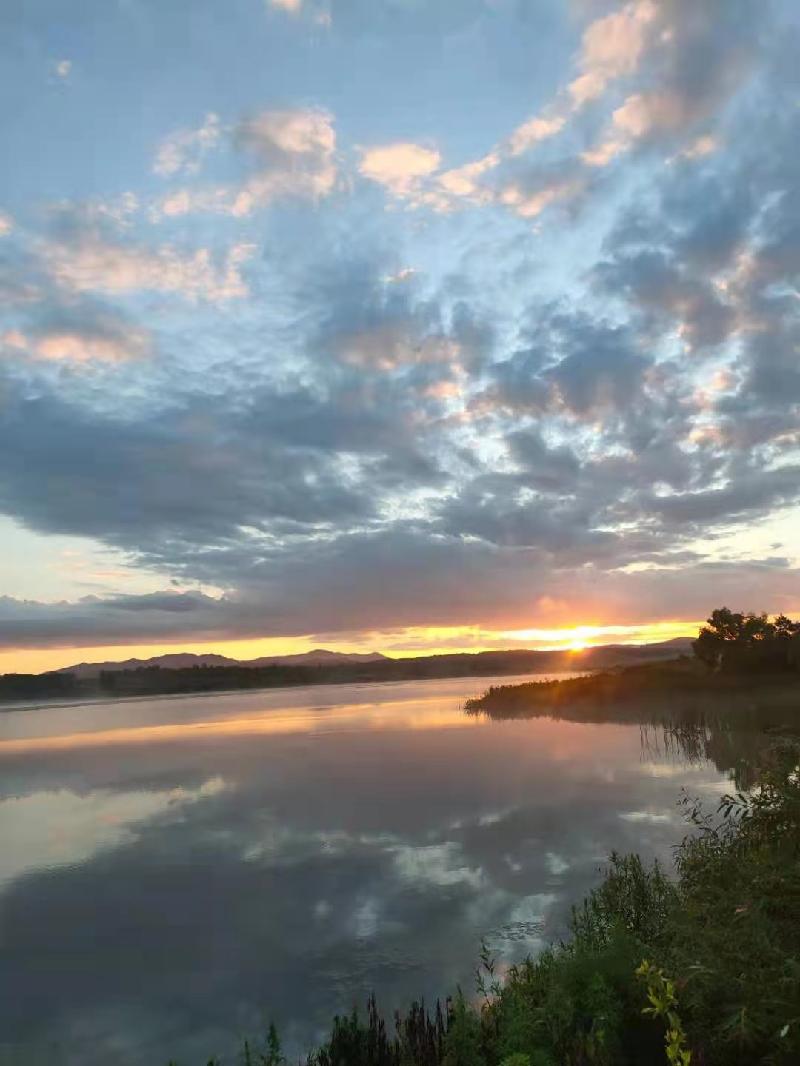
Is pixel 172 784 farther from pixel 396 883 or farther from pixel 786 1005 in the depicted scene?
pixel 786 1005

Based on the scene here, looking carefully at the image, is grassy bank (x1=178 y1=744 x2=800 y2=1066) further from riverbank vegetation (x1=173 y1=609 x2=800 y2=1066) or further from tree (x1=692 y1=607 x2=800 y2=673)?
tree (x1=692 y1=607 x2=800 y2=673)

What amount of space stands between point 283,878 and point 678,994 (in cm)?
1558

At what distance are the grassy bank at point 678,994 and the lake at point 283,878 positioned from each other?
234 cm

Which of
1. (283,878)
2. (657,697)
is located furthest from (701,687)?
(283,878)

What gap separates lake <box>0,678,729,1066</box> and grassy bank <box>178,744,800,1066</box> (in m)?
2.34

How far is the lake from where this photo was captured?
45.4 ft

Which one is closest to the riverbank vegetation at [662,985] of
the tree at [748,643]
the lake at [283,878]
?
the lake at [283,878]

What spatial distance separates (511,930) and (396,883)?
16.2ft

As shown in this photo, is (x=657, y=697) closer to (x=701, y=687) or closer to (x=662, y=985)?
(x=701, y=687)

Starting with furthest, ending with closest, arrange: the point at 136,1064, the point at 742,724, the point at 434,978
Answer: the point at 742,724, the point at 434,978, the point at 136,1064

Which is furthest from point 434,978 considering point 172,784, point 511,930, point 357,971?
point 172,784

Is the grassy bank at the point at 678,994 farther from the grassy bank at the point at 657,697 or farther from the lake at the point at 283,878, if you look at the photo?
the grassy bank at the point at 657,697

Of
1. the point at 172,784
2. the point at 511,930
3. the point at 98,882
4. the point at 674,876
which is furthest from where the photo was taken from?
the point at 172,784

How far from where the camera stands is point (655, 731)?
166ft
